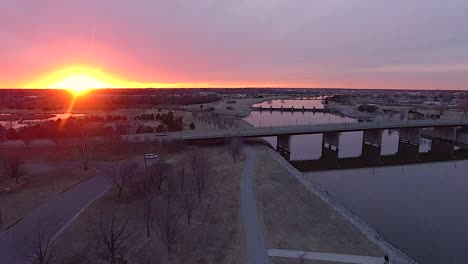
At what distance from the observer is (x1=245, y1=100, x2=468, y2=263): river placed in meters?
25.7

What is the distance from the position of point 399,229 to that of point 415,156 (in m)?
36.2

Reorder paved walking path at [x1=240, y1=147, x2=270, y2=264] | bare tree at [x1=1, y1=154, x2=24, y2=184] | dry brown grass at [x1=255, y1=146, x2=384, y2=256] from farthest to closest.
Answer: bare tree at [x1=1, y1=154, x2=24, y2=184] < dry brown grass at [x1=255, y1=146, x2=384, y2=256] < paved walking path at [x1=240, y1=147, x2=270, y2=264]

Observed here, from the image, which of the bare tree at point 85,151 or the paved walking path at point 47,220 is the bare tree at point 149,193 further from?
the bare tree at point 85,151

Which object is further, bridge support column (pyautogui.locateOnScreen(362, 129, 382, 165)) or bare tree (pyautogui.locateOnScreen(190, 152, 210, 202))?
bridge support column (pyautogui.locateOnScreen(362, 129, 382, 165))

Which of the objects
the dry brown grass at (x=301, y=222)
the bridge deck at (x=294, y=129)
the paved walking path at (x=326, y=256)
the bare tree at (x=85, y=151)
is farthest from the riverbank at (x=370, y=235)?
the bare tree at (x=85, y=151)

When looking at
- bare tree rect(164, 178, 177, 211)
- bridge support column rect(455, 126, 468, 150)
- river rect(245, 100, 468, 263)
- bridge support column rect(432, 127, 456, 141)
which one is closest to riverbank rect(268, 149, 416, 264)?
river rect(245, 100, 468, 263)

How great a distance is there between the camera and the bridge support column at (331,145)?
194 ft

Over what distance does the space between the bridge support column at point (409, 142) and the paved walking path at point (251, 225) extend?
121ft

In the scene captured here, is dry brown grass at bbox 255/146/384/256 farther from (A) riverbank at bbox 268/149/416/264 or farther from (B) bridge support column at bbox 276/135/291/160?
(B) bridge support column at bbox 276/135/291/160

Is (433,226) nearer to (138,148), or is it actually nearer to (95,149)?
(138,148)

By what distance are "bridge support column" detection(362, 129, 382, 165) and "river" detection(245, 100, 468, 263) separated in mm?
1099

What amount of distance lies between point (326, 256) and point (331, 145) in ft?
148

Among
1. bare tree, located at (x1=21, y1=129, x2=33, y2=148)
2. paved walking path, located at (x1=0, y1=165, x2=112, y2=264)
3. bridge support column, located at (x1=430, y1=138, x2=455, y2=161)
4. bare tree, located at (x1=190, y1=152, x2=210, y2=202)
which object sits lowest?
bridge support column, located at (x1=430, y1=138, x2=455, y2=161)

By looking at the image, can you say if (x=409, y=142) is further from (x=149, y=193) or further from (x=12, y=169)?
(x=12, y=169)
